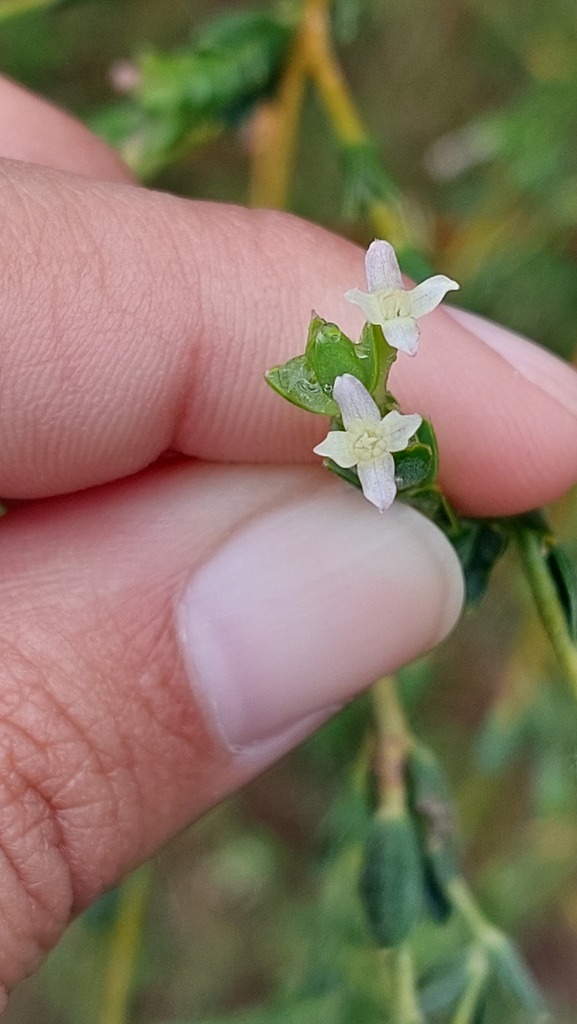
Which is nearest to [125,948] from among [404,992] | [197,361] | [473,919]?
[404,992]

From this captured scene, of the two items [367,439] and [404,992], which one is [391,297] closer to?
[367,439]

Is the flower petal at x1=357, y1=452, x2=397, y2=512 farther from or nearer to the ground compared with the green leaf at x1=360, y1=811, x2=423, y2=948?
farther from the ground

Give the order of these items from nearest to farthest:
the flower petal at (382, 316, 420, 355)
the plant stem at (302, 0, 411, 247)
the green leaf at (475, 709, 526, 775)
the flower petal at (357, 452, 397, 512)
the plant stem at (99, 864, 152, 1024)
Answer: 1. the flower petal at (382, 316, 420, 355)
2. the flower petal at (357, 452, 397, 512)
3. the plant stem at (302, 0, 411, 247)
4. the plant stem at (99, 864, 152, 1024)
5. the green leaf at (475, 709, 526, 775)

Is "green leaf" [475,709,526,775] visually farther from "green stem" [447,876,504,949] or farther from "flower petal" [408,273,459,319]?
"flower petal" [408,273,459,319]

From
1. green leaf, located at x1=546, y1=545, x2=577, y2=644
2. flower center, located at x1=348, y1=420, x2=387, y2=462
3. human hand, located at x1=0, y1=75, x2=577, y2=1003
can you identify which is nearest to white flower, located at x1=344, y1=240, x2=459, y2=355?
flower center, located at x1=348, y1=420, x2=387, y2=462

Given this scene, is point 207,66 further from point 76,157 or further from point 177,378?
point 177,378

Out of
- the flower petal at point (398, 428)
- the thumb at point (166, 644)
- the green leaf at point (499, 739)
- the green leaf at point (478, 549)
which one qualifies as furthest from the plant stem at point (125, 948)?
the flower petal at point (398, 428)

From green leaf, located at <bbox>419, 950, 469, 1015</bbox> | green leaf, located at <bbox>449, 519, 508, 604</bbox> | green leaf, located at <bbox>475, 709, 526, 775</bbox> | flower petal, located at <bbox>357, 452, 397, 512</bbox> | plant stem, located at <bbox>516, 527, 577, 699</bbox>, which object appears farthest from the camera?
green leaf, located at <bbox>475, 709, 526, 775</bbox>
